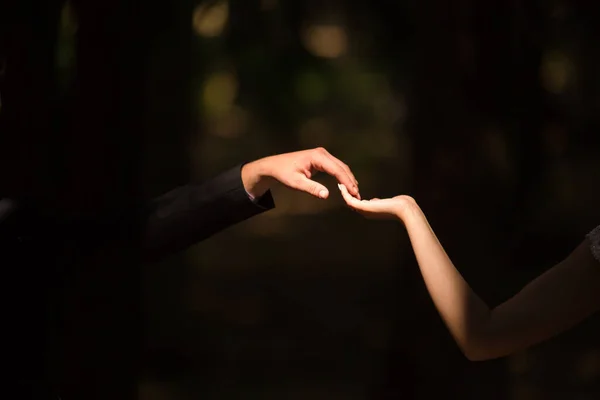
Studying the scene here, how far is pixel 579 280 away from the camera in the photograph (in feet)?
6.61

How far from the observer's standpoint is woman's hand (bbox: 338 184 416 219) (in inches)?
88.6

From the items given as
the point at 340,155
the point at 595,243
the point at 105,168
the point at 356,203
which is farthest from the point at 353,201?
the point at 340,155

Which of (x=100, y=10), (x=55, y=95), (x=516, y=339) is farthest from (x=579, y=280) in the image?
(x=55, y=95)

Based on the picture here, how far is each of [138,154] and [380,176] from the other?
941cm

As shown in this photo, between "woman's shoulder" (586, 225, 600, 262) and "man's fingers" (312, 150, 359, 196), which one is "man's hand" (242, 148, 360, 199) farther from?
"woman's shoulder" (586, 225, 600, 262)

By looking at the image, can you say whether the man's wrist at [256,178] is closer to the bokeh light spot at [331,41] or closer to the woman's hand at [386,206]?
the woman's hand at [386,206]

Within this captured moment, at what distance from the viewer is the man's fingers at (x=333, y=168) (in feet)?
7.85

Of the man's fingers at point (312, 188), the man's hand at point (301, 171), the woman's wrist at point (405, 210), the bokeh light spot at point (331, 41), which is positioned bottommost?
the woman's wrist at point (405, 210)

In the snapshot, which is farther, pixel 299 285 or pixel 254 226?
pixel 254 226

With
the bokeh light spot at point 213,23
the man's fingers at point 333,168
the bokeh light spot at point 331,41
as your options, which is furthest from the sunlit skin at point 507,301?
the bokeh light spot at point 331,41

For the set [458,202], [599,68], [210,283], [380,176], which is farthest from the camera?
[380,176]

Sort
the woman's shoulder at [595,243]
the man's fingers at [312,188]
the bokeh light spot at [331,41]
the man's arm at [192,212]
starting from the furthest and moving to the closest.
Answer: the bokeh light spot at [331,41], the man's arm at [192,212], the man's fingers at [312,188], the woman's shoulder at [595,243]

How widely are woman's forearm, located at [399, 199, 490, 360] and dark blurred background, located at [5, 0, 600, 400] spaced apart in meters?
1.33

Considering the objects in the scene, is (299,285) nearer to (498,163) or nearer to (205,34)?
(205,34)
